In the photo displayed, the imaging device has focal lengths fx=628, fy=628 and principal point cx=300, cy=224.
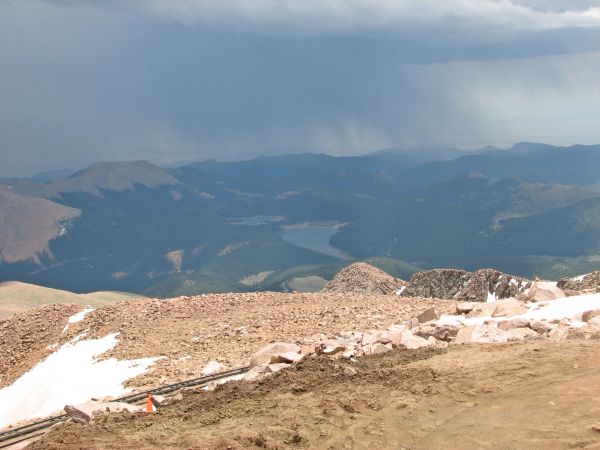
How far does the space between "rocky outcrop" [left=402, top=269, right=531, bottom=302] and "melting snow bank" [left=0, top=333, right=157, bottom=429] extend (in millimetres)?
31247

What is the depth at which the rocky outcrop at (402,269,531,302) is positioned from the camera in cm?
5322

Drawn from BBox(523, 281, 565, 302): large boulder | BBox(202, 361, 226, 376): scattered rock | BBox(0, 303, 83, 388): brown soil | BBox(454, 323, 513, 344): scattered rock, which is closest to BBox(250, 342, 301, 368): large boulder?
BBox(202, 361, 226, 376): scattered rock

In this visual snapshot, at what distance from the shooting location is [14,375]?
110 ft

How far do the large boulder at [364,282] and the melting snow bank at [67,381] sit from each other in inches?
1539

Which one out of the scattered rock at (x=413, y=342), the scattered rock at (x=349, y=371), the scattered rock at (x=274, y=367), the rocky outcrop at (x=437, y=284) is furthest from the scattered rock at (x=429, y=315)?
the rocky outcrop at (x=437, y=284)

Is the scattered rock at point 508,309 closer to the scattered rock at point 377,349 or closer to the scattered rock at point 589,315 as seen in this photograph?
the scattered rock at point 589,315

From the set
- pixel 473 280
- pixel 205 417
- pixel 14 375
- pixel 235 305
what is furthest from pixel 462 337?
pixel 473 280

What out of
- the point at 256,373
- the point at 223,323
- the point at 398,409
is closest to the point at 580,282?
the point at 223,323

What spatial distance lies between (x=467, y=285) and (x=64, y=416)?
1821 inches

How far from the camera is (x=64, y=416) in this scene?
21141 mm

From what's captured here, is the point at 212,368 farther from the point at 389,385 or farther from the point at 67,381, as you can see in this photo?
the point at 389,385

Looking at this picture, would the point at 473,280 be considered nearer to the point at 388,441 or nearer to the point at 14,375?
the point at 14,375

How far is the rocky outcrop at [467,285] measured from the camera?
53.2m

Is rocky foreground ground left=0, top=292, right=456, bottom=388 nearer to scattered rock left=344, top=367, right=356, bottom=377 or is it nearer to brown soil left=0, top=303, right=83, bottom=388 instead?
brown soil left=0, top=303, right=83, bottom=388
